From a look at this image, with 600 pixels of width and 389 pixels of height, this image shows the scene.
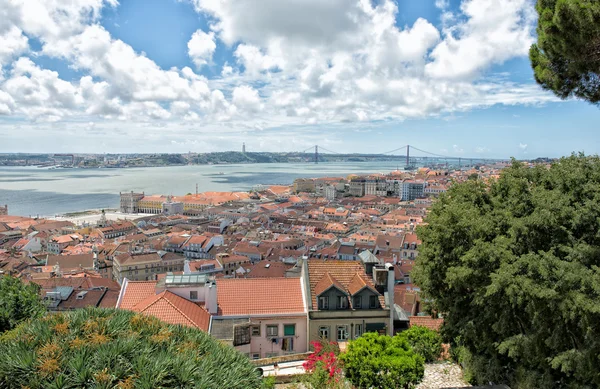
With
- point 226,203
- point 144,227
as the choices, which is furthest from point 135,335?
point 226,203

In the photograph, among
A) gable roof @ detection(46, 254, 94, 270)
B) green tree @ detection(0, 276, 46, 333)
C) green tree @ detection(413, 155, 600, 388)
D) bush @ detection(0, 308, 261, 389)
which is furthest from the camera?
gable roof @ detection(46, 254, 94, 270)

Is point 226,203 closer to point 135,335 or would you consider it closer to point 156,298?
point 156,298

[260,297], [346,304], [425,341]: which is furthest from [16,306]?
[425,341]

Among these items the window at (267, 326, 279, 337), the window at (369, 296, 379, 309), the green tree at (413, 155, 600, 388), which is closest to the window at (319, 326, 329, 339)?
the window at (267, 326, 279, 337)

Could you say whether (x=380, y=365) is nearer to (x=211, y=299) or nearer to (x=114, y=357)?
(x=114, y=357)

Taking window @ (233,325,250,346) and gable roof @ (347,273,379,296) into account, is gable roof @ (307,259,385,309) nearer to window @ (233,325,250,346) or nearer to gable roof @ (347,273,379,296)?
gable roof @ (347,273,379,296)

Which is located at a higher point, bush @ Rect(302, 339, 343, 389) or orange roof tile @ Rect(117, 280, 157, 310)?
bush @ Rect(302, 339, 343, 389)
